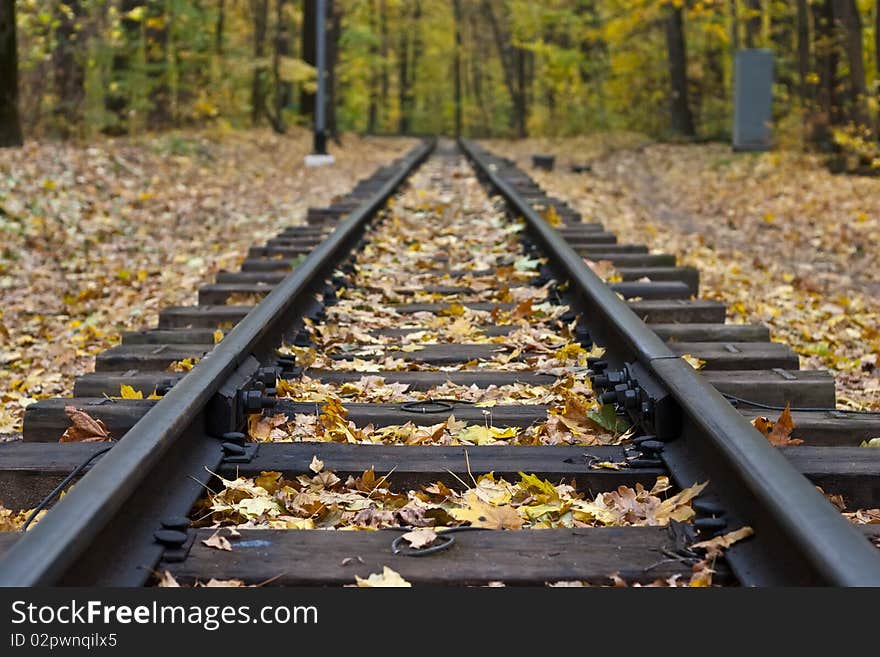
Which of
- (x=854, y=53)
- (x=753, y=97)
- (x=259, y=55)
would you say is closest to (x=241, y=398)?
(x=854, y=53)

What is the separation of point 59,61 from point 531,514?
662 inches

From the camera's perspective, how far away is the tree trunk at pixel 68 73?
17.4 meters

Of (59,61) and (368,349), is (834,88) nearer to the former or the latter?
(59,61)

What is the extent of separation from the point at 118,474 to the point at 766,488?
1.61 m

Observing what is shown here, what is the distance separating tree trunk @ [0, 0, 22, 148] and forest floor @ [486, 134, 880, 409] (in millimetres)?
7375

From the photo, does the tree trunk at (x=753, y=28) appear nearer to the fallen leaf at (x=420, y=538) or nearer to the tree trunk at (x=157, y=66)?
the tree trunk at (x=157, y=66)

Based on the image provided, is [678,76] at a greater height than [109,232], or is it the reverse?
[678,76]

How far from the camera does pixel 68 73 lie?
17984mm

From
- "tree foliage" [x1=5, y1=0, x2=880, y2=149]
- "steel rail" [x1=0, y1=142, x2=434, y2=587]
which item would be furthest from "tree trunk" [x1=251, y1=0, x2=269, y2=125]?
"steel rail" [x1=0, y1=142, x2=434, y2=587]

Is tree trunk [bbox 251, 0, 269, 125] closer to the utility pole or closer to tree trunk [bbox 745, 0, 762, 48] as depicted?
the utility pole

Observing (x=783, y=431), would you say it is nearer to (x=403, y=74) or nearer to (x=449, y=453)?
(x=449, y=453)

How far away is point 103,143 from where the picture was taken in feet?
56.4

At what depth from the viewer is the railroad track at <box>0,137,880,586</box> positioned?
8.61ft

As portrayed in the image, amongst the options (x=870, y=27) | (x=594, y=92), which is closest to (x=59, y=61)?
(x=870, y=27)
